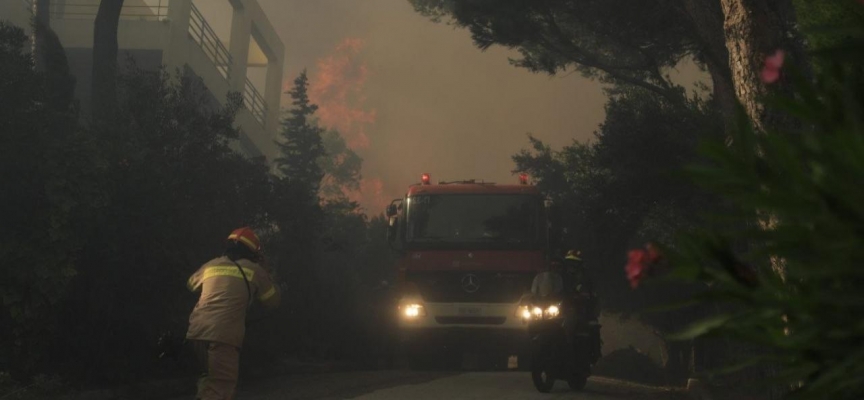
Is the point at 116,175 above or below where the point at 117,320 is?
above

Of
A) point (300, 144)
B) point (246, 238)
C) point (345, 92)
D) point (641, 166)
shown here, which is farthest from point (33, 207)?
point (345, 92)

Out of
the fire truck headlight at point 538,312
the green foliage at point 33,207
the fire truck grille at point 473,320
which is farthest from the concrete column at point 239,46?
the fire truck headlight at point 538,312

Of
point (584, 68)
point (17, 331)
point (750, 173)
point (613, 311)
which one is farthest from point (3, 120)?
point (613, 311)

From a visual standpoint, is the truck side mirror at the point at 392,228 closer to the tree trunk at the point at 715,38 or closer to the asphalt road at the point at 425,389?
the asphalt road at the point at 425,389

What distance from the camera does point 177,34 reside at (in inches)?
1176

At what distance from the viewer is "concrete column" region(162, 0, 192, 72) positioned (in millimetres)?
29484

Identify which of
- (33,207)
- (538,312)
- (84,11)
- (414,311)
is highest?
(84,11)

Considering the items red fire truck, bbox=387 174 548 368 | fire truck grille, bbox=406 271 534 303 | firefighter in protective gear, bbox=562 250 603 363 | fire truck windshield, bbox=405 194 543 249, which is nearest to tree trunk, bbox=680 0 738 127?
firefighter in protective gear, bbox=562 250 603 363

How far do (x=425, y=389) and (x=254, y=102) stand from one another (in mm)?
27407

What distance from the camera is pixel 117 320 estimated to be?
41.8 feet

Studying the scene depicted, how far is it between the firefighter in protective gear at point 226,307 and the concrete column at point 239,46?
101 feet

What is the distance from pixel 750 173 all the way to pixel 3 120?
1151 centimetres

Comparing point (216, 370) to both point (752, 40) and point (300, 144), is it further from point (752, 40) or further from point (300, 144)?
point (300, 144)

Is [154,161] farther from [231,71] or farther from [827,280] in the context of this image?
[231,71]
